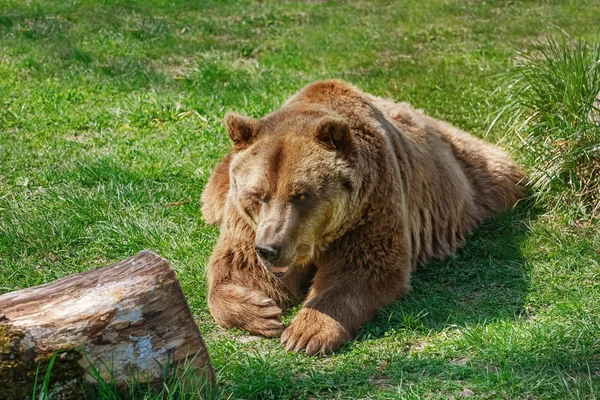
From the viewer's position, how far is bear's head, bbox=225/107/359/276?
4.83 meters

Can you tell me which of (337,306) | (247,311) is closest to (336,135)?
(337,306)

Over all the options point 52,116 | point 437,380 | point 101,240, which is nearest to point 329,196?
point 437,380

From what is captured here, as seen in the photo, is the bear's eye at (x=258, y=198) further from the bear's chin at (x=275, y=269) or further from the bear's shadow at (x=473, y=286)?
the bear's shadow at (x=473, y=286)

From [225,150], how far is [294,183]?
298 cm

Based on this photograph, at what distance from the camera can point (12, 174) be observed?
705 cm

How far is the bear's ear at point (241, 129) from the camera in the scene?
17.2 ft

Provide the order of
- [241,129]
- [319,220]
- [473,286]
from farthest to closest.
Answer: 1. [473,286]
2. [241,129]
3. [319,220]

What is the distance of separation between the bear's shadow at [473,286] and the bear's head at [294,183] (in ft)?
2.23

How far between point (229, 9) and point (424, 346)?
8.95 meters

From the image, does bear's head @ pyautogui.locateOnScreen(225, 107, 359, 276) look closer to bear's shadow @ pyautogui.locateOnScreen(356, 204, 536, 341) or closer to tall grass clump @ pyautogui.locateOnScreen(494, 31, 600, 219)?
bear's shadow @ pyautogui.locateOnScreen(356, 204, 536, 341)

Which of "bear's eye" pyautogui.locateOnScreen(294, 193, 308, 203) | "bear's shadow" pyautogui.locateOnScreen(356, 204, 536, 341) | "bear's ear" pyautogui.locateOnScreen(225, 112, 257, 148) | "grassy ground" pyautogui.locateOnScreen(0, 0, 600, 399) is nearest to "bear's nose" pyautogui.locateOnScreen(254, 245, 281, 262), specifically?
"bear's eye" pyautogui.locateOnScreen(294, 193, 308, 203)

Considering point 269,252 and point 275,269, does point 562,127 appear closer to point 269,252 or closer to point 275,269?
point 275,269

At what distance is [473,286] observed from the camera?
18.4ft

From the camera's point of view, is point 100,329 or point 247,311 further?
point 247,311
